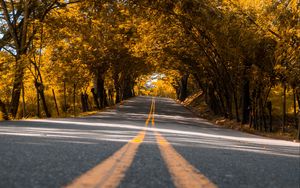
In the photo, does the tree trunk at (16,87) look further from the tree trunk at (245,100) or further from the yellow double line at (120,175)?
the yellow double line at (120,175)

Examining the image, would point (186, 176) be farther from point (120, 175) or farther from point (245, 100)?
point (245, 100)

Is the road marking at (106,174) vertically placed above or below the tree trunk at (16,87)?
below

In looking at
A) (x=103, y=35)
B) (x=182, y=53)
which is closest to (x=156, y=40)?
(x=182, y=53)

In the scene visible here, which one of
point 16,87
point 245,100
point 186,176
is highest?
point 16,87

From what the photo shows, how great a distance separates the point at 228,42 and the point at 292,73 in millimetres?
5424

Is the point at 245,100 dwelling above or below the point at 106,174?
above

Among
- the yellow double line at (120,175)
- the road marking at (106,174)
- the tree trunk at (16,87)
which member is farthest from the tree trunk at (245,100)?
the road marking at (106,174)

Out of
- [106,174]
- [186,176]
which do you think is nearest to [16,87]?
[106,174]

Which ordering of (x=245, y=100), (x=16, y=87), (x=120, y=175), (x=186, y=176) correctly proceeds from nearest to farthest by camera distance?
1. (x=120, y=175)
2. (x=186, y=176)
3. (x=16, y=87)
4. (x=245, y=100)

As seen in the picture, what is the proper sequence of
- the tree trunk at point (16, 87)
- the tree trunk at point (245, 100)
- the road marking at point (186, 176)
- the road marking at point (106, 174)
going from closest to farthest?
the road marking at point (106, 174), the road marking at point (186, 176), the tree trunk at point (16, 87), the tree trunk at point (245, 100)

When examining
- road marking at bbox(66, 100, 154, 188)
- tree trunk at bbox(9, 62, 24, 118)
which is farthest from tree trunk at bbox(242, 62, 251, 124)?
road marking at bbox(66, 100, 154, 188)

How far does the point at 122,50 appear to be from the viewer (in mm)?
41250

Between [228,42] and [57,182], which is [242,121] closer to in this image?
[228,42]

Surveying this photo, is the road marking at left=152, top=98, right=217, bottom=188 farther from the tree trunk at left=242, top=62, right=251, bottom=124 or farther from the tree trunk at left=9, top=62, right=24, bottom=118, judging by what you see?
the tree trunk at left=242, top=62, right=251, bottom=124
